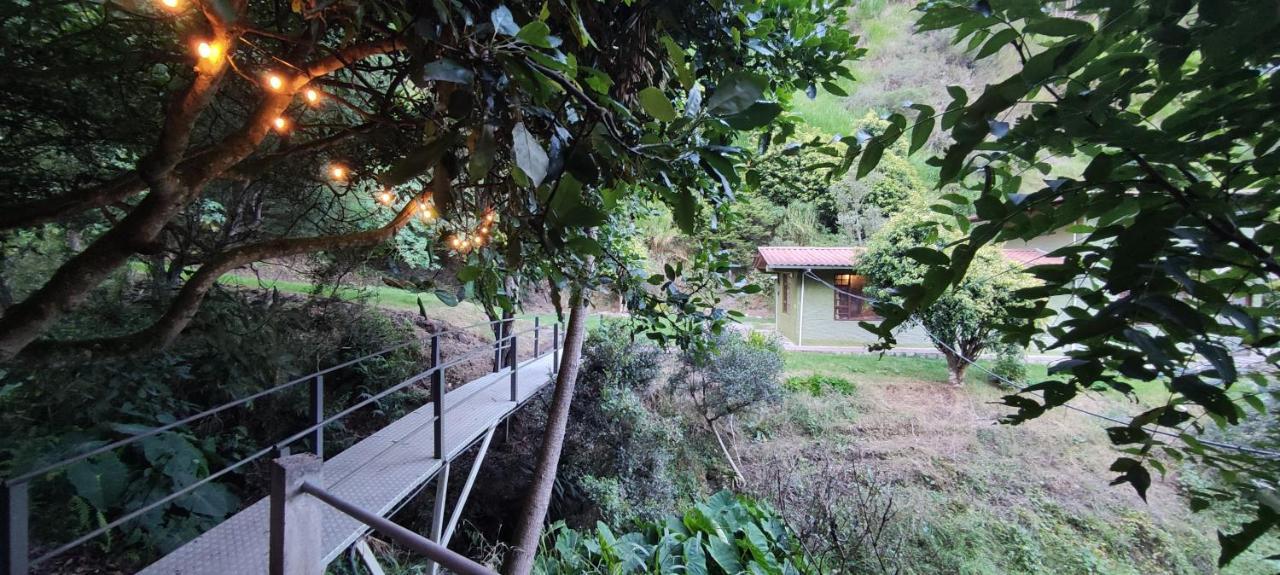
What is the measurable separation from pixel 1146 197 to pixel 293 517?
5.64 ft

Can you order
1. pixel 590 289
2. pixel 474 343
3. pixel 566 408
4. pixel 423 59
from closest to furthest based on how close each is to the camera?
pixel 423 59, pixel 590 289, pixel 566 408, pixel 474 343

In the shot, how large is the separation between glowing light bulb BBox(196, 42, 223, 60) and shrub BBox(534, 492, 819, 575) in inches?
150

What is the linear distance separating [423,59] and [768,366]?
6.05 m

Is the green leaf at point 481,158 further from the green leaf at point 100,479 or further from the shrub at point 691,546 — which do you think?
the green leaf at point 100,479

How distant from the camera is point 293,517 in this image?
1.17m

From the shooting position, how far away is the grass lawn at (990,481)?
14.7ft

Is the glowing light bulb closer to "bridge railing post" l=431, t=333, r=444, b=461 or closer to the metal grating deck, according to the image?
the metal grating deck

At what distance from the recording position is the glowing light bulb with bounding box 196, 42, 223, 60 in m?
1.11

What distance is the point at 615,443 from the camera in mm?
5004

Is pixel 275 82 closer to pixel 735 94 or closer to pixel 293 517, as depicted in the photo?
pixel 293 517

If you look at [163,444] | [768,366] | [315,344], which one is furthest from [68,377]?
[768,366]

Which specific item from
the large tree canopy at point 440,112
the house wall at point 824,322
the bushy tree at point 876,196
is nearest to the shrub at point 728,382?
the large tree canopy at point 440,112

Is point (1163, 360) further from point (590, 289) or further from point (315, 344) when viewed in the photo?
point (315, 344)

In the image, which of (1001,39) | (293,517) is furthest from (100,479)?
(1001,39)
